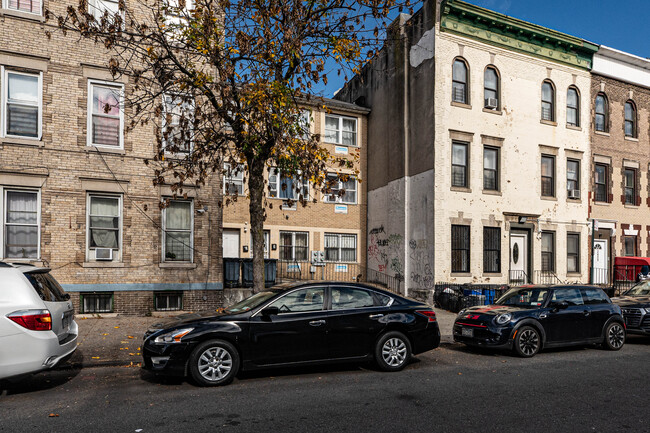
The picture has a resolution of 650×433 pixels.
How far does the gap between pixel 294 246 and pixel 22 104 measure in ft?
36.2

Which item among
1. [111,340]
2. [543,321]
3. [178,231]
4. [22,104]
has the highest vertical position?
[22,104]

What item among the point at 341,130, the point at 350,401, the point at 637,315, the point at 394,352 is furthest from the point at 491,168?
the point at 350,401

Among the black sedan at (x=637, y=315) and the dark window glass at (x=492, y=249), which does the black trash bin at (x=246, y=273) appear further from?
the black sedan at (x=637, y=315)

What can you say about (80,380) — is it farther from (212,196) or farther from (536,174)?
(536,174)

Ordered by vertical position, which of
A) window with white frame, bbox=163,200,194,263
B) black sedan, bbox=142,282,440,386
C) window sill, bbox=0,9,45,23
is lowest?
black sedan, bbox=142,282,440,386

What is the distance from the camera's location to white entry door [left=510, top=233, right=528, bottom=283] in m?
19.2

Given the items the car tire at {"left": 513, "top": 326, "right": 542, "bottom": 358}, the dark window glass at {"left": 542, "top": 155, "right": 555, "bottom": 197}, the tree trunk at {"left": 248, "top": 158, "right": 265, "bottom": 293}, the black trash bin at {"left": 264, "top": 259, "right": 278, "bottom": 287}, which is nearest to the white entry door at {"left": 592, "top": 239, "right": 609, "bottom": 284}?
the dark window glass at {"left": 542, "top": 155, "right": 555, "bottom": 197}

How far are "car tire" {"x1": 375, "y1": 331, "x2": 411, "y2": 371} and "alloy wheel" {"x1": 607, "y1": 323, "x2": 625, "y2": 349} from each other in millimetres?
5298

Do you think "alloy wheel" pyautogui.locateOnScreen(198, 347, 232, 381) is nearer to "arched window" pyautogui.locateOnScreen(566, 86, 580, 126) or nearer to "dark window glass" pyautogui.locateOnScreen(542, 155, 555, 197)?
"dark window glass" pyautogui.locateOnScreen(542, 155, 555, 197)

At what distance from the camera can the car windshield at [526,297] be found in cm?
1000

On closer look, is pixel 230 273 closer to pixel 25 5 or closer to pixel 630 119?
pixel 25 5

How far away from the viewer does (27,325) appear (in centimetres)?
621

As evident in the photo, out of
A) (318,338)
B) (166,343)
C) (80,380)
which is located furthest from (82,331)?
(318,338)

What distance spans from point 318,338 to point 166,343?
2.30 meters
